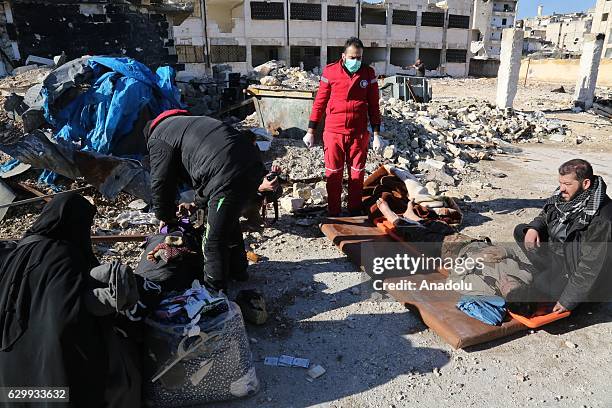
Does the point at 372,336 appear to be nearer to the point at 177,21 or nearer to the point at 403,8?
the point at 177,21

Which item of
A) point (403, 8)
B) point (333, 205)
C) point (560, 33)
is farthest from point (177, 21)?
point (560, 33)

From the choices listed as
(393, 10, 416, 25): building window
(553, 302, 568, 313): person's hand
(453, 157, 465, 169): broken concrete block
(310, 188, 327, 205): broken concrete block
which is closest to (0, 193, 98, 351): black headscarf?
(553, 302, 568, 313): person's hand

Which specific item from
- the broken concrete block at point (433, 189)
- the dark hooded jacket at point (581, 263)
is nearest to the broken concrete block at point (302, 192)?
the broken concrete block at point (433, 189)

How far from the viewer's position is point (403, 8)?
33969 millimetres

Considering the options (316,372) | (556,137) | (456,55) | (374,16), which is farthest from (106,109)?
(456,55)

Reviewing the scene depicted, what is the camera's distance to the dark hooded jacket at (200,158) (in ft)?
9.62

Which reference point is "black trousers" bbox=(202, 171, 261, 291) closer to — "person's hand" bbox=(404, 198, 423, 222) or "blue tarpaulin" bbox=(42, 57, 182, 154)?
"person's hand" bbox=(404, 198, 423, 222)

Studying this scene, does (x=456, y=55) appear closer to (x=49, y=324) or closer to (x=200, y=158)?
(x=200, y=158)

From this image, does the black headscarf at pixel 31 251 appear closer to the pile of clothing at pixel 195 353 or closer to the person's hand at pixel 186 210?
the pile of clothing at pixel 195 353

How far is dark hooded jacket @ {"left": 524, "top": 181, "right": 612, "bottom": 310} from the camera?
9.40 feet

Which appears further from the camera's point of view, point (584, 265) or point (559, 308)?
point (559, 308)

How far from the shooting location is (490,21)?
4619cm

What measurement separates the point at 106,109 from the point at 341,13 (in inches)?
1141

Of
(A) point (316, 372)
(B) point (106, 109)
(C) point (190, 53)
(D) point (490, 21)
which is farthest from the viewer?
(D) point (490, 21)
